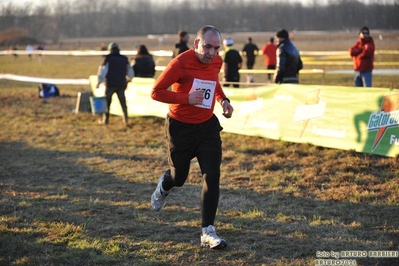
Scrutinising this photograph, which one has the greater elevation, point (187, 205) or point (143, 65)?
point (143, 65)

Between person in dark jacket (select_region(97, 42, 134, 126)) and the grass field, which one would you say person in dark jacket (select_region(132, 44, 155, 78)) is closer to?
person in dark jacket (select_region(97, 42, 134, 126))

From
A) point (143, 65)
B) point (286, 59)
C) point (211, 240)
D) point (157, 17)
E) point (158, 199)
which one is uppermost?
point (157, 17)

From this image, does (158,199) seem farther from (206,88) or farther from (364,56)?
(364,56)

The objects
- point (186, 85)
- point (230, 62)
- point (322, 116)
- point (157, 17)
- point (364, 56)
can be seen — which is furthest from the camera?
point (157, 17)

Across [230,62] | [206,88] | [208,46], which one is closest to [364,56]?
[230,62]

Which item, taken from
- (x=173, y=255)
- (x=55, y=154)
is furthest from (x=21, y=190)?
(x=173, y=255)

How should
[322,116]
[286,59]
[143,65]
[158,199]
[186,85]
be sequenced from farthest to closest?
[143,65], [286,59], [322,116], [158,199], [186,85]

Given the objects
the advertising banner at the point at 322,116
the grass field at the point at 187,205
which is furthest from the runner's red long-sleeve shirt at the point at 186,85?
the advertising banner at the point at 322,116

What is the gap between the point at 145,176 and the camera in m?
8.75

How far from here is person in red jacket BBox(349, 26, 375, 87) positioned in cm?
1350

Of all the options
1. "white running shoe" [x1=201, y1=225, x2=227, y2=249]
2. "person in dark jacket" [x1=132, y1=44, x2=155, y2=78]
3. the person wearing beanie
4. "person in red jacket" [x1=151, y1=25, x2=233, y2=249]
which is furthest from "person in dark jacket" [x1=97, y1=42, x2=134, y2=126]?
"white running shoe" [x1=201, y1=225, x2=227, y2=249]

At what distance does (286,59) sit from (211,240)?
693cm

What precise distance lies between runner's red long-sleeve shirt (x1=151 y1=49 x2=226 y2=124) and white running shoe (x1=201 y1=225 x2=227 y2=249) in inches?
39.3

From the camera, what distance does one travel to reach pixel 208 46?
5.17 metres
